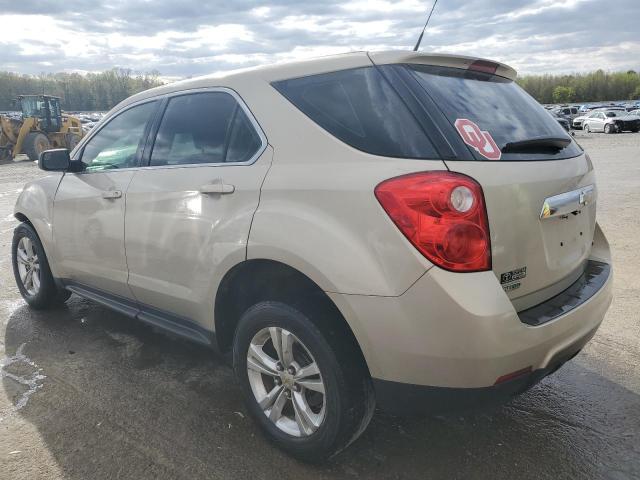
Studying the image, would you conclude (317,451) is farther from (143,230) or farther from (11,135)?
(11,135)

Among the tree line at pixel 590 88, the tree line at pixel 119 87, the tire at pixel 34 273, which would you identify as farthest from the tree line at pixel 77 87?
the tire at pixel 34 273

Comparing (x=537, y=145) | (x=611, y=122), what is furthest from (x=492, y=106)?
(x=611, y=122)

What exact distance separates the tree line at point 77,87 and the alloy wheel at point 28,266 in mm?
103629

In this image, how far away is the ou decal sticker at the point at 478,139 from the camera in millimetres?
2193

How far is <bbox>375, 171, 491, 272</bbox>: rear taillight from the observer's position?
2031 millimetres

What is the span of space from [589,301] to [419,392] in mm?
944

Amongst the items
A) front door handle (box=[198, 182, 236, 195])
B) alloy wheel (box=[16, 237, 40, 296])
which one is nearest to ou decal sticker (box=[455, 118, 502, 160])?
front door handle (box=[198, 182, 236, 195])

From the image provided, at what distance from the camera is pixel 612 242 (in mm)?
6312

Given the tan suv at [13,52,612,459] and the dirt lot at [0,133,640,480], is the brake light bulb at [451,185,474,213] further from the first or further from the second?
the dirt lot at [0,133,640,480]

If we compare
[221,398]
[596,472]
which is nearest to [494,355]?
[596,472]

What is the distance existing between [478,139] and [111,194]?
237cm

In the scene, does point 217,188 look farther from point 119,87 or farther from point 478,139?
point 119,87

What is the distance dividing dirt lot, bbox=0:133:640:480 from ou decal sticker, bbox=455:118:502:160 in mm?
1354

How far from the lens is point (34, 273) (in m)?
4.68
